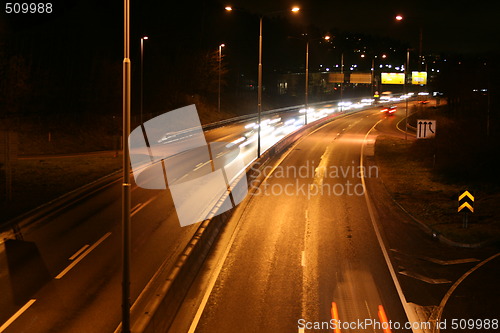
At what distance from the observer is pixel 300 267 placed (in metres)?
15.0

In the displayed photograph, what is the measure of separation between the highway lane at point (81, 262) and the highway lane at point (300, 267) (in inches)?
80.9

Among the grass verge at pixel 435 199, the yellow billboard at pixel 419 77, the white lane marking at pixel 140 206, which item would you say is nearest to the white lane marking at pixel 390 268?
the grass verge at pixel 435 199

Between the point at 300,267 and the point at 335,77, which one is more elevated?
the point at 335,77

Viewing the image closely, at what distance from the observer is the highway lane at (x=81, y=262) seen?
11.3 m

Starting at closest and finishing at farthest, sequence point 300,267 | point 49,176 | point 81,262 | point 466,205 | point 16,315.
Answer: point 16,315 < point 81,262 < point 300,267 < point 466,205 < point 49,176

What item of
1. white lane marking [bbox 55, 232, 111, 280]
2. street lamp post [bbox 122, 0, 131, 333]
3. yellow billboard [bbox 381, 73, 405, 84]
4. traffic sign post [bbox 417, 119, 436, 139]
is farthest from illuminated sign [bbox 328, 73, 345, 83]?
street lamp post [bbox 122, 0, 131, 333]

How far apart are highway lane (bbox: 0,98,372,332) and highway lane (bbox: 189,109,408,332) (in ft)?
6.74

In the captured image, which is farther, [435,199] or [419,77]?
[419,77]

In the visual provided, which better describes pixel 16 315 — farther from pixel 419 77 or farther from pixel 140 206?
pixel 419 77

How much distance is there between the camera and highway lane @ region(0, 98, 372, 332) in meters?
11.3

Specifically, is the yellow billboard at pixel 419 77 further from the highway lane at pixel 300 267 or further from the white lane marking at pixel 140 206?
the white lane marking at pixel 140 206

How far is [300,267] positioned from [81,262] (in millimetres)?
6291

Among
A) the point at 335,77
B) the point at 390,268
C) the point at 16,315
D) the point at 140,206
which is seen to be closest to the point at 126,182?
the point at 16,315

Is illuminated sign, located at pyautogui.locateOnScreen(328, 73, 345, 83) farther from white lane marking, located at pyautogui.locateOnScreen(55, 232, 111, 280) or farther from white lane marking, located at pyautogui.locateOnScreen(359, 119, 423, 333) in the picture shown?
white lane marking, located at pyautogui.locateOnScreen(55, 232, 111, 280)
